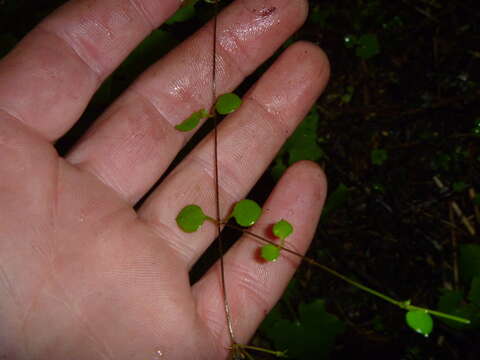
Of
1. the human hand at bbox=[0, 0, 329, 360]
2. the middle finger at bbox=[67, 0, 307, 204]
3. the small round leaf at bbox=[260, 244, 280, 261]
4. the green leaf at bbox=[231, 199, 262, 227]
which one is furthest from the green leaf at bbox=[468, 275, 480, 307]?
the middle finger at bbox=[67, 0, 307, 204]

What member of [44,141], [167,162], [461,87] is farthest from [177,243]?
[461,87]

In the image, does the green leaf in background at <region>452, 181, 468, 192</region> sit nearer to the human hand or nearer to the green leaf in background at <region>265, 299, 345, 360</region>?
the green leaf in background at <region>265, 299, 345, 360</region>

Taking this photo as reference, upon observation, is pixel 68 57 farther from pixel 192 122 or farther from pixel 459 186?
pixel 459 186

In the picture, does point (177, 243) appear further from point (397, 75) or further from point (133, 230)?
point (397, 75)

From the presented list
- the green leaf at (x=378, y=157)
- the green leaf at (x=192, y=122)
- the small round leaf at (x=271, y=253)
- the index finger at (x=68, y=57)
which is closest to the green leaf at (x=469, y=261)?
the green leaf at (x=378, y=157)

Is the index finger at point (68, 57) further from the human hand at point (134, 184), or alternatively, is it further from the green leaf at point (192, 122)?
the green leaf at point (192, 122)
